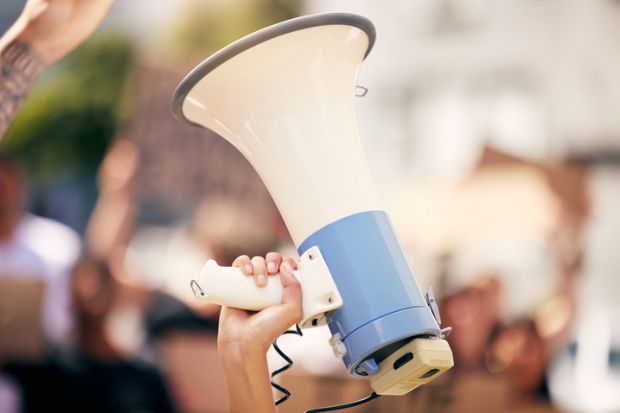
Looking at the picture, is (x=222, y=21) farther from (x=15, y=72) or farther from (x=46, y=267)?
(x=15, y=72)

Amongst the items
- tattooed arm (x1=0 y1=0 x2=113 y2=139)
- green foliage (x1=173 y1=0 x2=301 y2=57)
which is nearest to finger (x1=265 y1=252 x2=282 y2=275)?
tattooed arm (x1=0 y1=0 x2=113 y2=139)

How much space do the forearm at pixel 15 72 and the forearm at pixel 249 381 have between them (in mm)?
572

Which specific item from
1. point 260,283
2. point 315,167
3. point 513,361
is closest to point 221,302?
point 260,283

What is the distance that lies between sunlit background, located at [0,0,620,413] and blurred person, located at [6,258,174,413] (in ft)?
0.17

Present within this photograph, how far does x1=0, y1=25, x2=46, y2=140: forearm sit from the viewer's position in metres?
1.59

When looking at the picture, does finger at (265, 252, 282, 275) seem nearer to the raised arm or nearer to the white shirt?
the raised arm

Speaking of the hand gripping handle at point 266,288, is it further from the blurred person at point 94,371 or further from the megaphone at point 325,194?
the blurred person at point 94,371

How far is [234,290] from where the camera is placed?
1.45 meters

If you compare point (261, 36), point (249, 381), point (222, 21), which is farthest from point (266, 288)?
point (222, 21)

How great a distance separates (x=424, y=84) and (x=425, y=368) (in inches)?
283

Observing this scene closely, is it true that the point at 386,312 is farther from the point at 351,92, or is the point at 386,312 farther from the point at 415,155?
the point at 415,155

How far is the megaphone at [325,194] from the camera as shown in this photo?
4.57 feet

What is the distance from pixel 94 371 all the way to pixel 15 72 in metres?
2.20

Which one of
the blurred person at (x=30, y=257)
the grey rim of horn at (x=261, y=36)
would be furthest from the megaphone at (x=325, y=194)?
the blurred person at (x=30, y=257)
